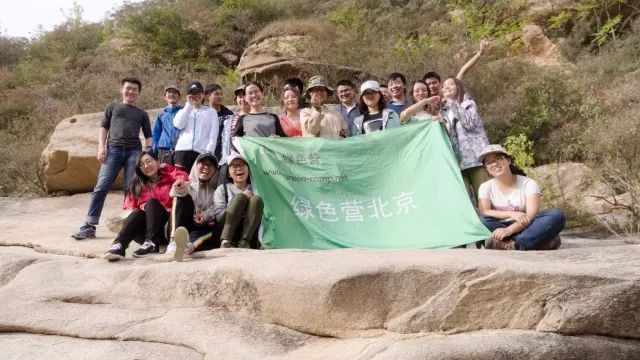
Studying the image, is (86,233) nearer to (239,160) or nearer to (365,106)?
(239,160)

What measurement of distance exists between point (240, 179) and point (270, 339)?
1.84m

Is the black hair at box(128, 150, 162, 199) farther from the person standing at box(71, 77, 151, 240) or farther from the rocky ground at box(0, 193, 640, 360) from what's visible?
the rocky ground at box(0, 193, 640, 360)

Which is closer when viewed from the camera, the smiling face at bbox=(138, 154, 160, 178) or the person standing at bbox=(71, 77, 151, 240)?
the smiling face at bbox=(138, 154, 160, 178)

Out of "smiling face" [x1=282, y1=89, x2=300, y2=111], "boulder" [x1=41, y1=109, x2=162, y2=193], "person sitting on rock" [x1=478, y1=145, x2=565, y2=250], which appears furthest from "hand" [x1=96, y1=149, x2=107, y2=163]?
"person sitting on rock" [x1=478, y1=145, x2=565, y2=250]

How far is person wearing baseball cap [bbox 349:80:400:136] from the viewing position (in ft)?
17.3

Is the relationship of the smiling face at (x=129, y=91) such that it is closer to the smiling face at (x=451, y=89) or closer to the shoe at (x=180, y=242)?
the shoe at (x=180, y=242)

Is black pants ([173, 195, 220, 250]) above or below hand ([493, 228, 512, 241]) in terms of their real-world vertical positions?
above

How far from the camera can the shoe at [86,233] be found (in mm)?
5253

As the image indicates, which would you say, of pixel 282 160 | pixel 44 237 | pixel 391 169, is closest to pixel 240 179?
pixel 282 160

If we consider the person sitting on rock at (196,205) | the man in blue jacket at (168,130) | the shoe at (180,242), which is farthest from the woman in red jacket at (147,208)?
the man in blue jacket at (168,130)

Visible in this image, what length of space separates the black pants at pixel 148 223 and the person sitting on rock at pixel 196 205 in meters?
0.19

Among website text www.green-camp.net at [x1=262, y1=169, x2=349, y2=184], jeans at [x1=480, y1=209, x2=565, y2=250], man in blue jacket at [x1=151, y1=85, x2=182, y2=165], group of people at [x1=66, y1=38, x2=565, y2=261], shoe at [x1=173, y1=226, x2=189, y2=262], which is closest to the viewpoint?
shoe at [x1=173, y1=226, x2=189, y2=262]

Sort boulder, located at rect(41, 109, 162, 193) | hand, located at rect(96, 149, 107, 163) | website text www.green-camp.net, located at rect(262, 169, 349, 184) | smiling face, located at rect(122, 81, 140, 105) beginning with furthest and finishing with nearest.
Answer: boulder, located at rect(41, 109, 162, 193) < smiling face, located at rect(122, 81, 140, 105) < hand, located at rect(96, 149, 107, 163) < website text www.green-camp.net, located at rect(262, 169, 349, 184)

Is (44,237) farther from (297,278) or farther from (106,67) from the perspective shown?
(106,67)
